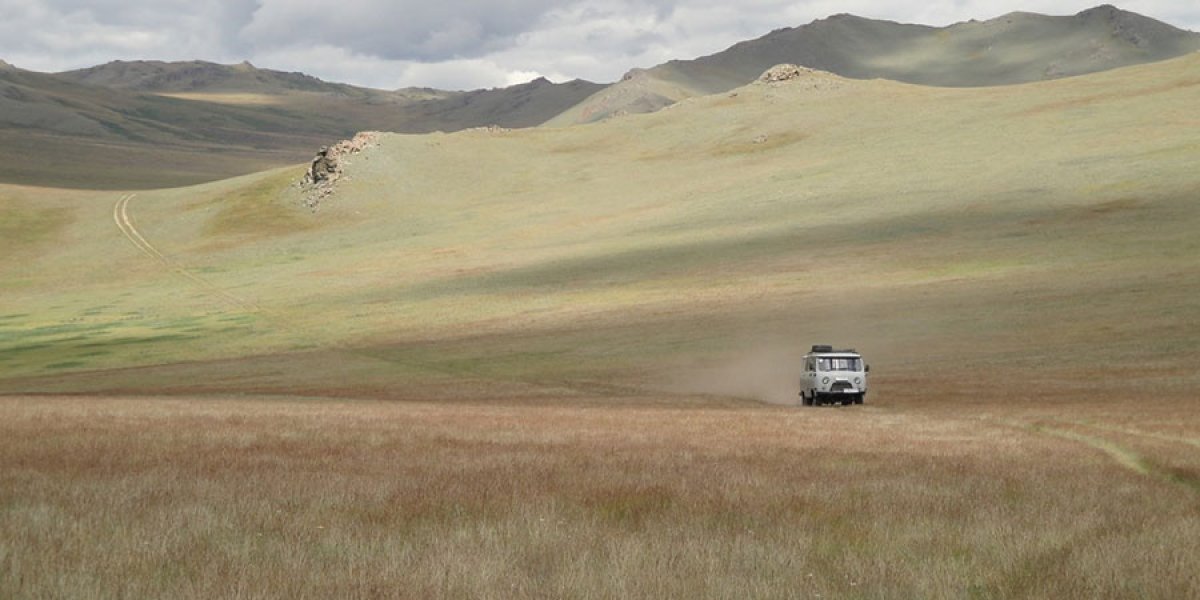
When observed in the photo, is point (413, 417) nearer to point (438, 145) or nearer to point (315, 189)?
point (315, 189)

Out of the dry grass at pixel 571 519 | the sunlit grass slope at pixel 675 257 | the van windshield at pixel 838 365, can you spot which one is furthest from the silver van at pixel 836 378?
the dry grass at pixel 571 519

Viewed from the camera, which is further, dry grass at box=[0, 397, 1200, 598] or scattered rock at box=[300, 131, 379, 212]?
scattered rock at box=[300, 131, 379, 212]

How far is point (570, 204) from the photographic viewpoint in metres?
149

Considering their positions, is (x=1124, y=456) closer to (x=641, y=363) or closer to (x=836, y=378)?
(x=836, y=378)

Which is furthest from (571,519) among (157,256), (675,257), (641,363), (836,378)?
(157,256)

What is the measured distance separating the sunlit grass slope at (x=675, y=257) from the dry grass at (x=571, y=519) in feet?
105

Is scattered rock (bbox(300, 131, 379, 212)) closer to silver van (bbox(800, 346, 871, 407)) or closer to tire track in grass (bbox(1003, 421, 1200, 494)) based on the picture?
silver van (bbox(800, 346, 871, 407))

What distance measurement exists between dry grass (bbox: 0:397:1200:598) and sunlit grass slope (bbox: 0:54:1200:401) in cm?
3201

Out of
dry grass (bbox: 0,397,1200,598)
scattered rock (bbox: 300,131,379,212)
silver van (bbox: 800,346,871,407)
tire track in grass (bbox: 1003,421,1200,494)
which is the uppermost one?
scattered rock (bbox: 300,131,379,212)

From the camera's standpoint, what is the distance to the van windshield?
45375 millimetres

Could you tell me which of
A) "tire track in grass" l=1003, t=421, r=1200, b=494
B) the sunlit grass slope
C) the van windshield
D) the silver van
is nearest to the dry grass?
"tire track in grass" l=1003, t=421, r=1200, b=494

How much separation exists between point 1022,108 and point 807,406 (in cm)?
13038

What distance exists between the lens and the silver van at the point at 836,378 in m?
45.0

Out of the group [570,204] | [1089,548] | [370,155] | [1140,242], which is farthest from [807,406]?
[370,155]
